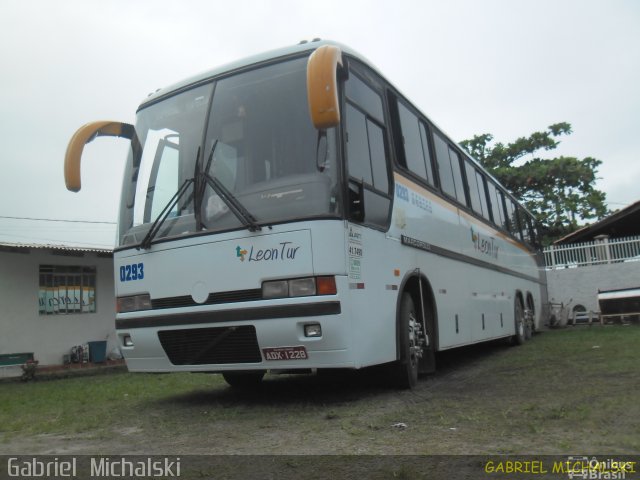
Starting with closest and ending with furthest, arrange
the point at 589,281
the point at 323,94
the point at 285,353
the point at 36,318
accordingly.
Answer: the point at 323,94 → the point at 285,353 → the point at 36,318 → the point at 589,281

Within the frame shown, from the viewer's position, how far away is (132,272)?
19.8 ft

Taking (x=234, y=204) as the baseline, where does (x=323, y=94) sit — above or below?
above

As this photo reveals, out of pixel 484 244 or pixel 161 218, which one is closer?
pixel 161 218

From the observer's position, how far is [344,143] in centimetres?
550

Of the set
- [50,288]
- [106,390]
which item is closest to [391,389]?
[106,390]

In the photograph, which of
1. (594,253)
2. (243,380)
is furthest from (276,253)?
(594,253)

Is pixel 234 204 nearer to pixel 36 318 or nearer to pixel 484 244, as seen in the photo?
pixel 484 244

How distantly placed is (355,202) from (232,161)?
4.11 ft

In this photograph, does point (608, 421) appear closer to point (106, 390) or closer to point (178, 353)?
point (178, 353)

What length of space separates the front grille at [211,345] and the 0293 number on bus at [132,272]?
63 centimetres

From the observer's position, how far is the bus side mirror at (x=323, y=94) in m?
4.43

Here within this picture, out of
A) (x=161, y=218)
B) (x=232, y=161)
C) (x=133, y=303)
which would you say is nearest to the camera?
(x=232, y=161)

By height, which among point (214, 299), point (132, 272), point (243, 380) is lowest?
point (243, 380)

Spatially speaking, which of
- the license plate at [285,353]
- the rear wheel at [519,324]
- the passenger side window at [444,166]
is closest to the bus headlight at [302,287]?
the license plate at [285,353]
